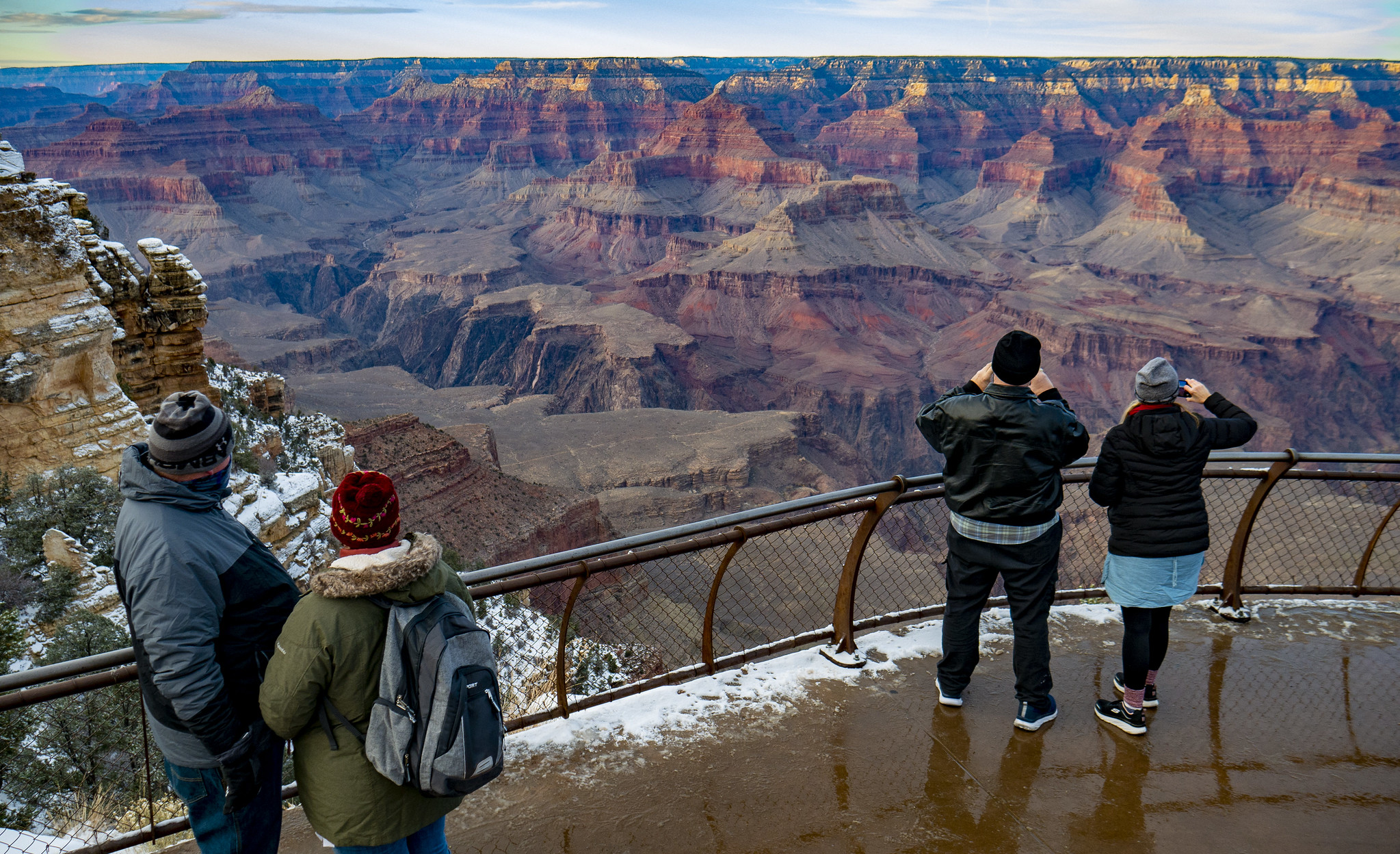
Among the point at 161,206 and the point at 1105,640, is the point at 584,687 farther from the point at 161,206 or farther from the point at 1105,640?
the point at 161,206

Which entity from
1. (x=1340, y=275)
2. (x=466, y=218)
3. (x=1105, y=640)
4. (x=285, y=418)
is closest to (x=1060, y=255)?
(x=1340, y=275)

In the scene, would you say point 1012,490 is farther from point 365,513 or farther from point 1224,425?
point 365,513

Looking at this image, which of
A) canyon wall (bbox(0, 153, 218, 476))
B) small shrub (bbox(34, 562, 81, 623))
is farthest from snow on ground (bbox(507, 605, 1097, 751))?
canyon wall (bbox(0, 153, 218, 476))

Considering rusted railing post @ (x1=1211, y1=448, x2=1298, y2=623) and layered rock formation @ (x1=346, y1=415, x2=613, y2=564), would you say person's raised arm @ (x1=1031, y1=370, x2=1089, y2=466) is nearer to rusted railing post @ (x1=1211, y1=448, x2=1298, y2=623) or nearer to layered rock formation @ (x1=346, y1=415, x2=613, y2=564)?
rusted railing post @ (x1=1211, y1=448, x2=1298, y2=623)

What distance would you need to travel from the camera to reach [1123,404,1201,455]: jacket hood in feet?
15.3

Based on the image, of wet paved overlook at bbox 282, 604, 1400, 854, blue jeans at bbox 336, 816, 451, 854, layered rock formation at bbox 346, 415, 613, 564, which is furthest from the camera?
layered rock formation at bbox 346, 415, 613, 564

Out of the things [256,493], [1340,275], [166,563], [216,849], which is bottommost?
[1340,275]

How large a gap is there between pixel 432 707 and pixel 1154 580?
4.01 meters

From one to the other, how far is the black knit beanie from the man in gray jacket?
3387 mm

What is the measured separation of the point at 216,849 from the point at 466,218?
461 ft

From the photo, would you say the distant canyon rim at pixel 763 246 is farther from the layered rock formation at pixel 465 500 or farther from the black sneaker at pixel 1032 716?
the black sneaker at pixel 1032 716

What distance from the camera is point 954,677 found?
529 centimetres

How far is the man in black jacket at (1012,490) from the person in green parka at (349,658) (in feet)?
9.33

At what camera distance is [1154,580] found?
4957 millimetres
